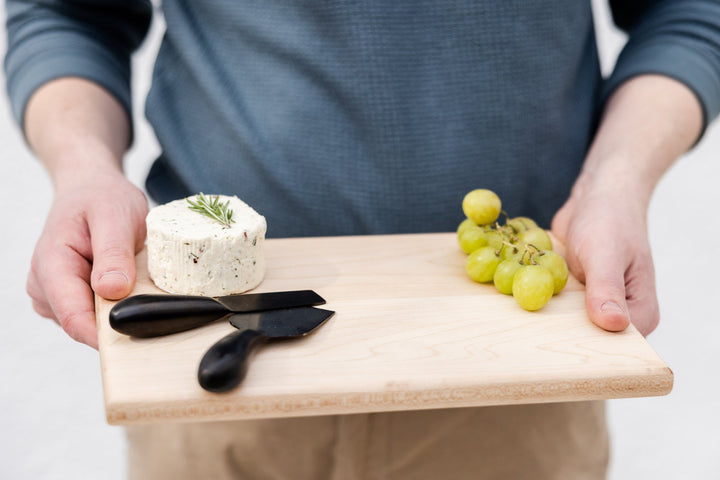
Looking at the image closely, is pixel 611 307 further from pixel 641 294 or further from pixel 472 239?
pixel 472 239

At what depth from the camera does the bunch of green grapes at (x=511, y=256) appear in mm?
924

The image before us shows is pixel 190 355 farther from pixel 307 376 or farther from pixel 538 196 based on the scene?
pixel 538 196

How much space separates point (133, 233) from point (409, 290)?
1.33ft

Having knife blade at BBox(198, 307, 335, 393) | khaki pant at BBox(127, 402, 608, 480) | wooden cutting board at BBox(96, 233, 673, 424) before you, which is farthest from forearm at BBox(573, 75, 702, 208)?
knife blade at BBox(198, 307, 335, 393)

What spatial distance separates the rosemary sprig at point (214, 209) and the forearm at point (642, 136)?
0.59 meters

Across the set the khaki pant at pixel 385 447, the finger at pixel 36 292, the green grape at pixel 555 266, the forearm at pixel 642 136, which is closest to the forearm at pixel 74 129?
the finger at pixel 36 292

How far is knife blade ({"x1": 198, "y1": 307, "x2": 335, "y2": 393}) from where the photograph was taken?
741 millimetres

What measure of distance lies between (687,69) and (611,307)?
577mm

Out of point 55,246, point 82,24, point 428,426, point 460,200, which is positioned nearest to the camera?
point 55,246

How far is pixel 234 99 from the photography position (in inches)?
48.3

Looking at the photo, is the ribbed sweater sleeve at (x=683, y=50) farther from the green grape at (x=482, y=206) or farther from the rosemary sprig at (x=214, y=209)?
the rosemary sprig at (x=214, y=209)

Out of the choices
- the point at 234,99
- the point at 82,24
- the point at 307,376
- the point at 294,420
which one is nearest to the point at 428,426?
the point at 294,420

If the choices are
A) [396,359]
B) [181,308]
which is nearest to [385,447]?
[396,359]

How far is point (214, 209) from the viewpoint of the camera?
0.96 meters
